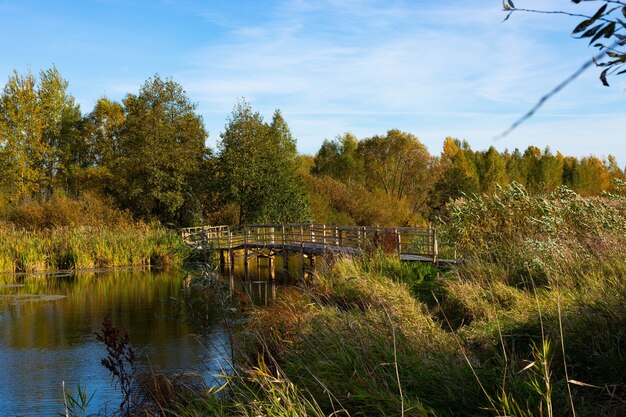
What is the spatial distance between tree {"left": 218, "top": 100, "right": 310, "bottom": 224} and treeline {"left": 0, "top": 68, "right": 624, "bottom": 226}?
0.07 metres

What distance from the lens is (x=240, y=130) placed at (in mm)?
42031

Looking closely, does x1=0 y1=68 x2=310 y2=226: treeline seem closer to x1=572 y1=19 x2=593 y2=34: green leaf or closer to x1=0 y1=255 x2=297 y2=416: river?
x1=0 y1=255 x2=297 y2=416: river

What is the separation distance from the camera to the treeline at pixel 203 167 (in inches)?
1650

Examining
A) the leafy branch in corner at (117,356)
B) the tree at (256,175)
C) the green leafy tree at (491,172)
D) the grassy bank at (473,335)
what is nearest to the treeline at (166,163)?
the tree at (256,175)

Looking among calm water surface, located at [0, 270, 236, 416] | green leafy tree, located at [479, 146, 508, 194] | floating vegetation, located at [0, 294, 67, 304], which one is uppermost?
green leafy tree, located at [479, 146, 508, 194]

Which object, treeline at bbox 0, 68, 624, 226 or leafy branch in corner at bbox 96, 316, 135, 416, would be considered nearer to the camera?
leafy branch in corner at bbox 96, 316, 135, 416

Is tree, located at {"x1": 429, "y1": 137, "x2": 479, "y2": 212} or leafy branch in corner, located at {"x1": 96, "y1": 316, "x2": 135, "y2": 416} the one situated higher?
tree, located at {"x1": 429, "y1": 137, "x2": 479, "y2": 212}

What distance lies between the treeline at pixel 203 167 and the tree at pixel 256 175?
70 mm

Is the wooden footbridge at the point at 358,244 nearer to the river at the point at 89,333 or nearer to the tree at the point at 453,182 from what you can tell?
the river at the point at 89,333

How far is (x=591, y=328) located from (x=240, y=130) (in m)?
36.4

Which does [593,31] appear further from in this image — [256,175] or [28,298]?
[256,175]

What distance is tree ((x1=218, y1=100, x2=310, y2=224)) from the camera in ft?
135

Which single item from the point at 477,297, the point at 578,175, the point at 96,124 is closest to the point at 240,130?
the point at 96,124

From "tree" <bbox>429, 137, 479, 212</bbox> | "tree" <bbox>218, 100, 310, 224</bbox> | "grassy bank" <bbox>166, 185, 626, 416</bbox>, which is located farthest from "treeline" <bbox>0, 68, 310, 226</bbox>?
"grassy bank" <bbox>166, 185, 626, 416</bbox>
